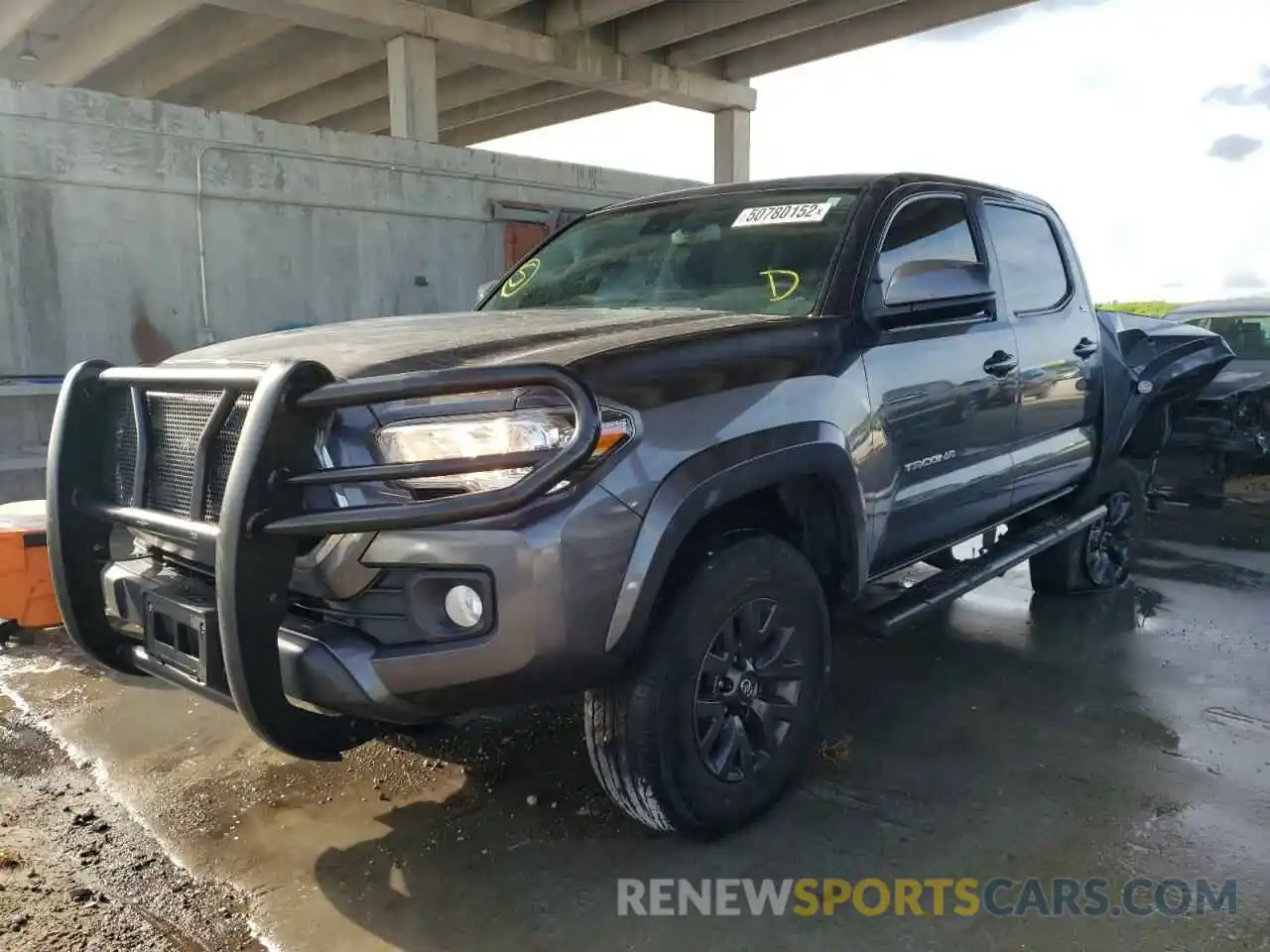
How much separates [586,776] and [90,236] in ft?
24.5

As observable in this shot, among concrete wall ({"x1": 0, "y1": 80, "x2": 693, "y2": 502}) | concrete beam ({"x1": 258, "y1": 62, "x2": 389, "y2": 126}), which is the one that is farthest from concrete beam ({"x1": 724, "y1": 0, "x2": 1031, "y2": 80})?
concrete wall ({"x1": 0, "y1": 80, "x2": 693, "y2": 502})

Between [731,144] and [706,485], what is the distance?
68.3ft

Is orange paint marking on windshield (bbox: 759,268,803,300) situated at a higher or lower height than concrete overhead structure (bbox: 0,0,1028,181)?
lower

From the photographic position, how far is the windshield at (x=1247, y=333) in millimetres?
8492

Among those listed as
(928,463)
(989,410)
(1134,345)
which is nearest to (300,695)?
(928,463)

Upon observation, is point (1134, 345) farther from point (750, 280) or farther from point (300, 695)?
point (300, 695)

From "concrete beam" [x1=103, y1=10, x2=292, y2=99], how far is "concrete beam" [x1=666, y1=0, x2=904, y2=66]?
753 centimetres

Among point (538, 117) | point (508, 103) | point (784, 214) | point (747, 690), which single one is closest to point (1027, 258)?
point (784, 214)

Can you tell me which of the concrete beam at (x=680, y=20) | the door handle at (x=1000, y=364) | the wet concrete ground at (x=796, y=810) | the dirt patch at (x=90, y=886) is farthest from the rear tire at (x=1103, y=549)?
the concrete beam at (x=680, y=20)

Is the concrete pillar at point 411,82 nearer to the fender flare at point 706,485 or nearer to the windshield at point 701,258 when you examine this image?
the windshield at point 701,258

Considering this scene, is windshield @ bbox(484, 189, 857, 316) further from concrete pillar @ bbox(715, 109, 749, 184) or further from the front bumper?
concrete pillar @ bbox(715, 109, 749, 184)

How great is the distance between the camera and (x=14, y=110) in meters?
7.99

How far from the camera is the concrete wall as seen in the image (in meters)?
8.14

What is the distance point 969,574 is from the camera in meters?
4.02
